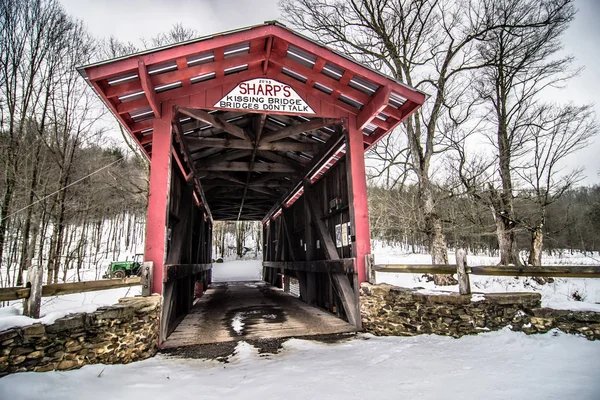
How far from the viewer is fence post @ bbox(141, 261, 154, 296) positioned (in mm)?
4477

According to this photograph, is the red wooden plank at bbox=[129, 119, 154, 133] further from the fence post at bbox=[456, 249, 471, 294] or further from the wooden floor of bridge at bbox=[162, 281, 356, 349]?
the fence post at bbox=[456, 249, 471, 294]

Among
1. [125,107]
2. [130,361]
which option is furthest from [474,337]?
[125,107]

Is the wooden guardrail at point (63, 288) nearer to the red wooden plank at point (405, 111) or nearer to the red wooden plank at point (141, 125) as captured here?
the red wooden plank at point (141, 125)

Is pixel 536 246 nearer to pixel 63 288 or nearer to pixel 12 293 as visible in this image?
pixel 63 288

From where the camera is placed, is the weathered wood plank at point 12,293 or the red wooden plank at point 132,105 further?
the red wooden plank at point 132,105

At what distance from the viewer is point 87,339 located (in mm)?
3385

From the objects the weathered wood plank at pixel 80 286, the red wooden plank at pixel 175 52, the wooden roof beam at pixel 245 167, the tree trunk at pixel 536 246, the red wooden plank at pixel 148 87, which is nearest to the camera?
the weathered wood plank at pixel 80 286

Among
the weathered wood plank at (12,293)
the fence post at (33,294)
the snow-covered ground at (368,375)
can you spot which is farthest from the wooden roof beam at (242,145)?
the snow-covered ground at (368,375)

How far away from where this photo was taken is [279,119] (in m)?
7.56

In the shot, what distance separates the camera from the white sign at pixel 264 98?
5.54 metres

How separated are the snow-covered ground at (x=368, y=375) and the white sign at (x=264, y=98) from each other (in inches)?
159

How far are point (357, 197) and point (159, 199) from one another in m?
3.39

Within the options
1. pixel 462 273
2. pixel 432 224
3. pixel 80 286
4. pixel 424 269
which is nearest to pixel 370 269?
pixel 424 269

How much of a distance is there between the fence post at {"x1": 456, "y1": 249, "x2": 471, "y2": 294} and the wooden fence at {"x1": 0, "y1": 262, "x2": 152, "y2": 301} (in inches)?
178
